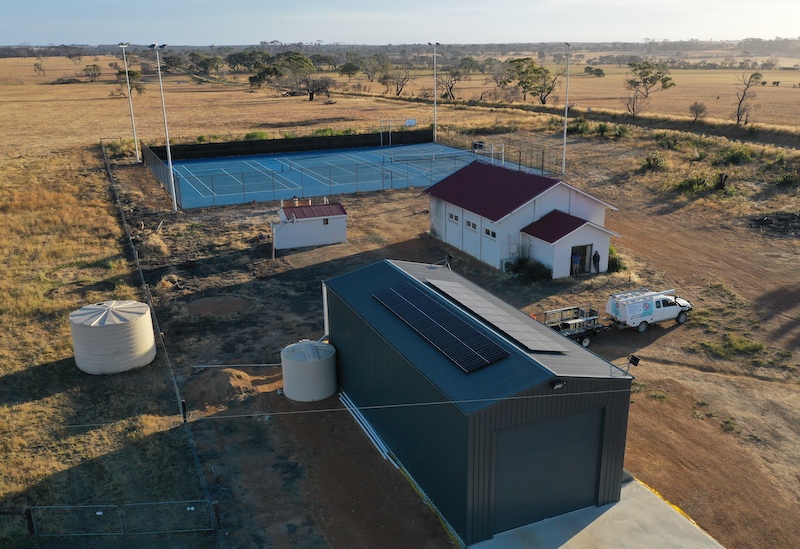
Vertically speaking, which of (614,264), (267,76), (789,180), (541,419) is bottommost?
(614,264)

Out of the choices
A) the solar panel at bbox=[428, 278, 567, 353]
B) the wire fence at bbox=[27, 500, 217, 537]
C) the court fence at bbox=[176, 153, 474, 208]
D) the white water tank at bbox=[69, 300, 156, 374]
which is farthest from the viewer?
the court fence at bbox=[176, 153, 474, 208]

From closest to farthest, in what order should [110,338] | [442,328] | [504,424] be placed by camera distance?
1. [504,424]
2. [442,328]
3. [110,338]

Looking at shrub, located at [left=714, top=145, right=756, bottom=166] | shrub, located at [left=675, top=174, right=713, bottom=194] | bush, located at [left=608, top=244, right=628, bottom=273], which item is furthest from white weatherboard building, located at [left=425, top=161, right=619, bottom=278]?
shrub, located at [left=714, top=145, right=756, bottom=166]

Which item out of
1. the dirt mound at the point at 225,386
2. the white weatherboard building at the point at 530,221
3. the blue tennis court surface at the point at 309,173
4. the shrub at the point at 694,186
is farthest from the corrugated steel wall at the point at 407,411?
the shrub at the point at 694,186

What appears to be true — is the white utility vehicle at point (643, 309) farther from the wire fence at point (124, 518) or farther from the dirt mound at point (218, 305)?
the wire fence at point (124, 518)

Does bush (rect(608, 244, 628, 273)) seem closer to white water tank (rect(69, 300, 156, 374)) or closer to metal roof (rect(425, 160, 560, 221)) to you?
metal roof (rect(425, 160, 560, 221))

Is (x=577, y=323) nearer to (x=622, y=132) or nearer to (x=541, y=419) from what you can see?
(x=541, y=419)

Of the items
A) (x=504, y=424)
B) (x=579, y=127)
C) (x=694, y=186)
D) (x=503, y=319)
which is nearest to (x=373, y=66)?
(x=579, y=127)
